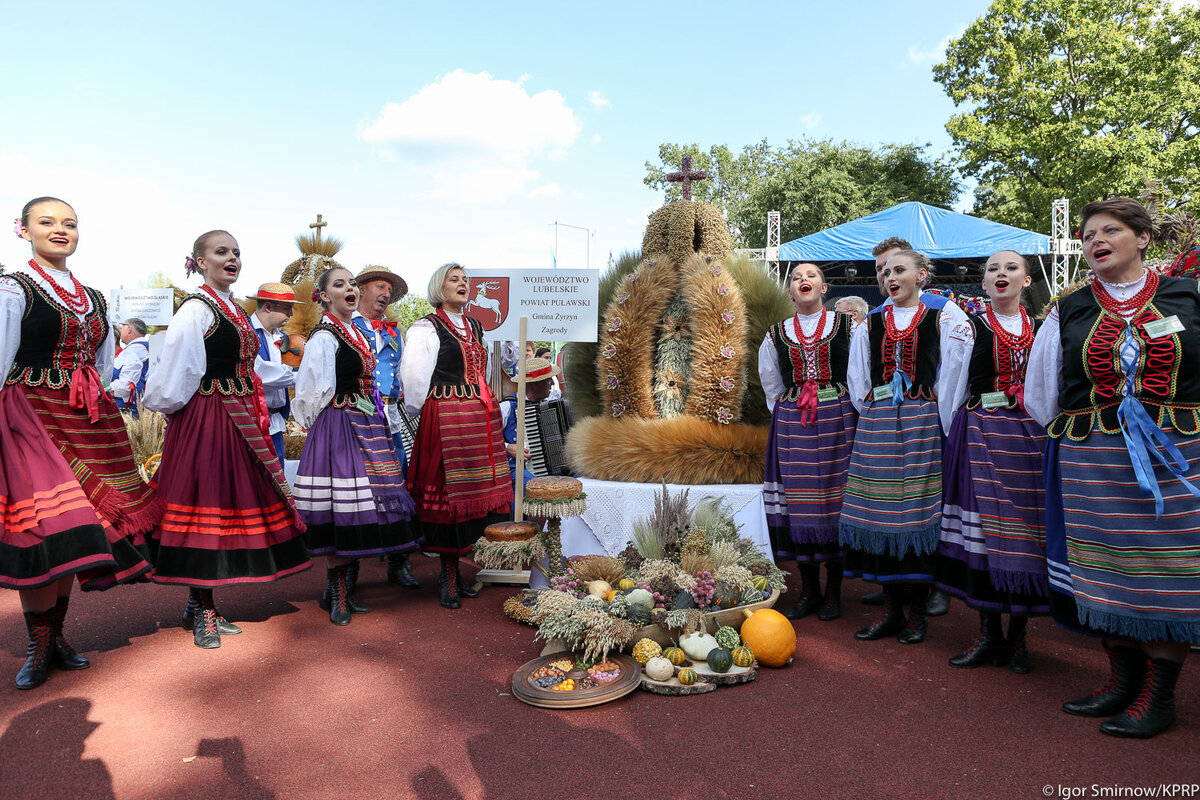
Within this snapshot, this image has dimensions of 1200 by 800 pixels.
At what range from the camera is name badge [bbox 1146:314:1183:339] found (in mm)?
2611

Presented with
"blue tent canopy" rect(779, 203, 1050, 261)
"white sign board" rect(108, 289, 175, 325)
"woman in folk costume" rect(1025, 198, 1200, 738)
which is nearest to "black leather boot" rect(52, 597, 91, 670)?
"woman in folk costume" rect(1025, 198, 1200, 738)

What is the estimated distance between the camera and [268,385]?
482cm

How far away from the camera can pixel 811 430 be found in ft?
13.6

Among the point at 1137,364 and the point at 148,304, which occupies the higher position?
the point at 148,304

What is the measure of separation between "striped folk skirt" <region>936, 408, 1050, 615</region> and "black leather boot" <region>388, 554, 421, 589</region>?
3.26 meters

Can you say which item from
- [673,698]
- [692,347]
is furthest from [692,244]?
[673,698]

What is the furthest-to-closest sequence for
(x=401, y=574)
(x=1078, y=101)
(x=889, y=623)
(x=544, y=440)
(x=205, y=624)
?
(x=1078, y=101), (x=544, y=440), (x=401, y=574), (x=889, y=623), (x=205, y=624)

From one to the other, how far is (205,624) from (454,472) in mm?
1456

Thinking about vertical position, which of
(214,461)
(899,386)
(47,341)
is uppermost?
(47,341)

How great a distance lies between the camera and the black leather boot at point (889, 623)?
12.7ft


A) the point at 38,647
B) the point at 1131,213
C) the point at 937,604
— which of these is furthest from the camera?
the point at 937,604

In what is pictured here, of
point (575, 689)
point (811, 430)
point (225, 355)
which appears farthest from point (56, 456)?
point (811, 430)

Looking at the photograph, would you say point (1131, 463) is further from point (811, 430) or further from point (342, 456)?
point (342, 456)

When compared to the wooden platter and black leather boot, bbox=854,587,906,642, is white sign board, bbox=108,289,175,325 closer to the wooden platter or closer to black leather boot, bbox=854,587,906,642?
the wooden platter
